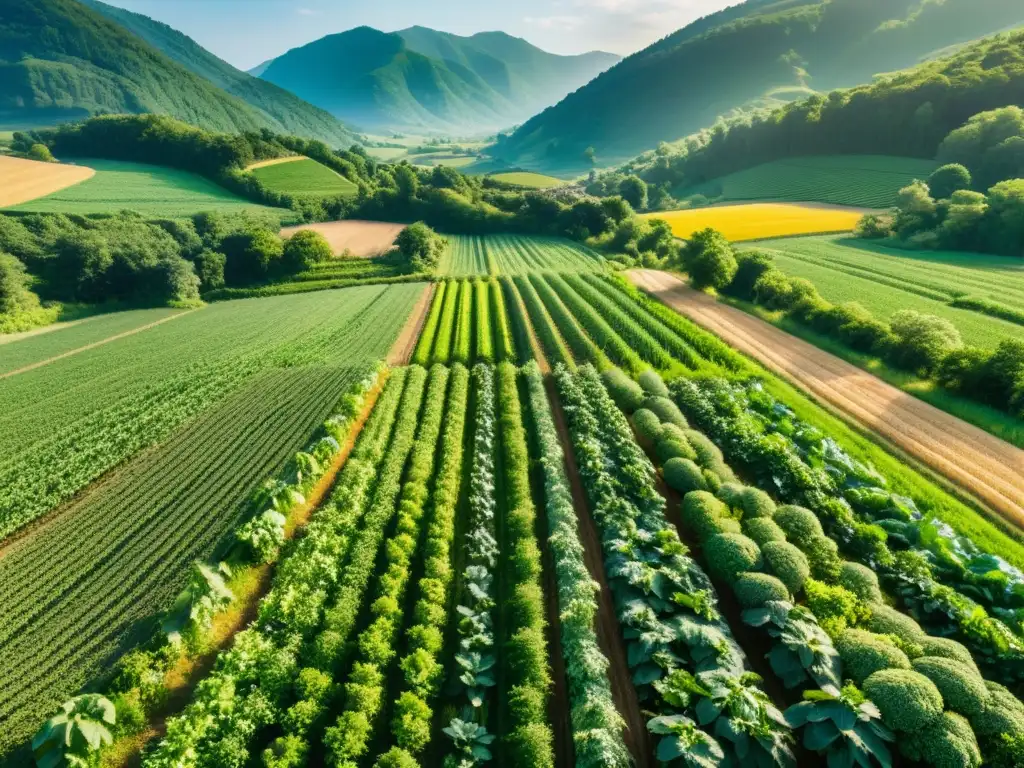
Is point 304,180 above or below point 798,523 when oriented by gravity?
above

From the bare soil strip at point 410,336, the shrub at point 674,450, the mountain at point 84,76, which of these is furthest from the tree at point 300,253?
the mountain at point 84,76

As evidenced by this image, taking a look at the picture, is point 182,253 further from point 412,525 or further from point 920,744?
point 920,744

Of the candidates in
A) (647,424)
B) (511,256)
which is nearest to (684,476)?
(647,424)

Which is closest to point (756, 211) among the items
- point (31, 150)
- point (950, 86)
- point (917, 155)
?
point (917, 155)

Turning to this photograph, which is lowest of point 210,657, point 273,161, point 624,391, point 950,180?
point 210,657

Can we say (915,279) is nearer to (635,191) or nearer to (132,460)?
(132,460)

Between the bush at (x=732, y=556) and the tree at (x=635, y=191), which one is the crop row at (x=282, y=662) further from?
the tree at (x=635, y=191)
